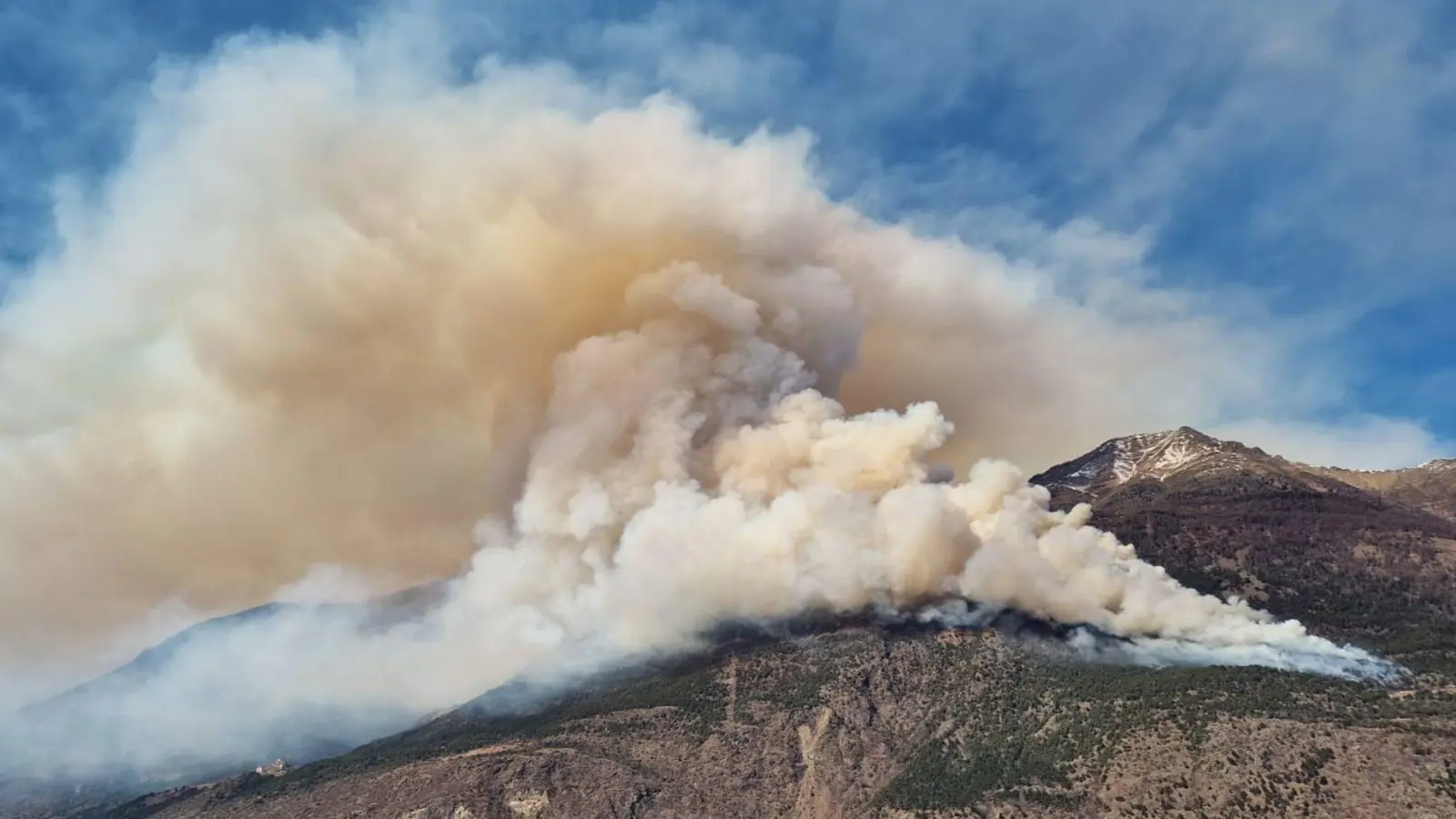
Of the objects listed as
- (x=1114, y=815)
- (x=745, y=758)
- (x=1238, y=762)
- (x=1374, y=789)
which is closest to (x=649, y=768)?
(x=745, y=758)

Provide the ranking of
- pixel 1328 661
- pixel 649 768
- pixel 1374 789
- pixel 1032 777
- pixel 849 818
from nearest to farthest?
pixel 1374 789 → pixel 1032 777 → pixel 849 818 → pixel 649 768 → pixel 1328 661

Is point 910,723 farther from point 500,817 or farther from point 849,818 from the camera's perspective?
point 500,817

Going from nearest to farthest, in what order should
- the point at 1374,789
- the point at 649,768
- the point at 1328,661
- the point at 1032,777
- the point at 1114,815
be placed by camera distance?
the point at 1374,789
the point at 1114,815
the point at 1032,777
the point at 649,768
the point at 1328,661

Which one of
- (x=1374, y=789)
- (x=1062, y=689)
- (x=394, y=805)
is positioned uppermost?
(x=394, y=805)

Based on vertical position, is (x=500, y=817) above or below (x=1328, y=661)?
above

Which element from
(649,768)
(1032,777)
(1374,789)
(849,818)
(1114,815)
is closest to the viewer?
(1374,789)

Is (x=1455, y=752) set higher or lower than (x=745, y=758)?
lower

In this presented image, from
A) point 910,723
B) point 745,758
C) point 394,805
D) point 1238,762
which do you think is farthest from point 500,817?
point 1238,762

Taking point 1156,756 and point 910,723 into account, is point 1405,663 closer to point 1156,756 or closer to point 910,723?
point 1156,756

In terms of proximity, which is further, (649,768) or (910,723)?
(910,723)
